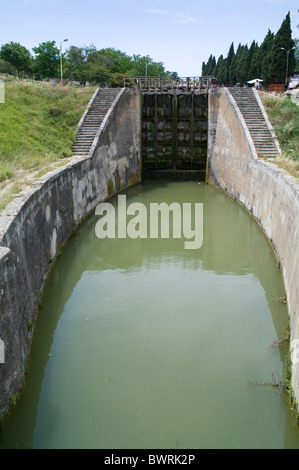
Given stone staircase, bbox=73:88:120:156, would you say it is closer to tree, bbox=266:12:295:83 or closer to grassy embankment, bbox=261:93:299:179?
grassy embankment, bbox=261:93:299:179

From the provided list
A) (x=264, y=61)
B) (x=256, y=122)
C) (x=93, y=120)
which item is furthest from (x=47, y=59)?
(x=256, y=122)

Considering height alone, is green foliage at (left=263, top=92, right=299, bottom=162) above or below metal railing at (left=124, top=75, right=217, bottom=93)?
below

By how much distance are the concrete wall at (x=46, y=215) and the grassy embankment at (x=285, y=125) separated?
567 cm

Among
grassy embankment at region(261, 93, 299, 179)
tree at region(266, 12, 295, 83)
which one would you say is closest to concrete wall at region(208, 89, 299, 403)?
grassy embankment at region(261, 93, 299, 179)

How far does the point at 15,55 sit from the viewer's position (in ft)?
108

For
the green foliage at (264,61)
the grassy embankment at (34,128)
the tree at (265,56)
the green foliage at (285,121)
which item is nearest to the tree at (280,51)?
the green foliage at (264,61)

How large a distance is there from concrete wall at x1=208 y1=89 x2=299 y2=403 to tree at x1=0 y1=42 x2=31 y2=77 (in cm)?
2238

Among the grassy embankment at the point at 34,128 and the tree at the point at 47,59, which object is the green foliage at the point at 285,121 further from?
the tree at the point at 47,59

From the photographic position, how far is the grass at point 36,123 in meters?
11.2

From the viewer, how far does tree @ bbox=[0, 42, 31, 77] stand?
32425 mm

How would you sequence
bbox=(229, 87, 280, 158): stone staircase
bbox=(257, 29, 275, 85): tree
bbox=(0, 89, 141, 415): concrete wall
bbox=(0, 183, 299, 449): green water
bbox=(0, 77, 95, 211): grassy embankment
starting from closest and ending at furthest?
bbox=(0, 183, 299, 449): green water, bbox=(0, 89, 141, 415): concrete wall, bbox=(0, 77, 95, 211): grassy embankment, bbox=(229, 87, 280, 158): stone staircase, bbox=(257, 29, 275, 85): tree

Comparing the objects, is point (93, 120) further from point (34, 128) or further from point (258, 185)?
point (258, 185)

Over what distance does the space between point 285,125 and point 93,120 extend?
6969 mm

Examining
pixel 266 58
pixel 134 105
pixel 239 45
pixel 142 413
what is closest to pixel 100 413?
pixel 142 413
